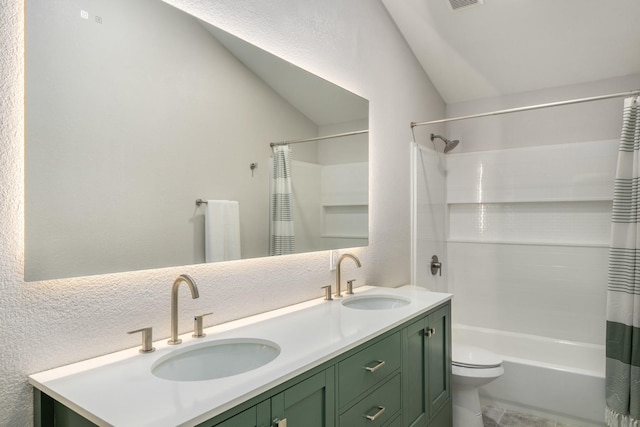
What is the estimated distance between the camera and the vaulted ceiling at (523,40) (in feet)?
8.38

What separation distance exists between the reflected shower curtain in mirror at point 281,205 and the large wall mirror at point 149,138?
0.02 meters

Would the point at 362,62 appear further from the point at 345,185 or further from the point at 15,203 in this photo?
the point at 15,203

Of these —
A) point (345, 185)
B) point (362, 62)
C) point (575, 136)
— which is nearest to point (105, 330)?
point (345, 185)

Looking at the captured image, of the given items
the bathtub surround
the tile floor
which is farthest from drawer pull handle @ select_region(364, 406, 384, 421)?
the bathtub surround

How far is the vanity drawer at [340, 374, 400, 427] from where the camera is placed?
A: 1.35 metres

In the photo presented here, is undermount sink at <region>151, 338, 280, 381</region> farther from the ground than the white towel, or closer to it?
closer to it

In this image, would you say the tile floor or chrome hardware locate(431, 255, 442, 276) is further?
chrome hardware locate(431, 255, 442, 276)

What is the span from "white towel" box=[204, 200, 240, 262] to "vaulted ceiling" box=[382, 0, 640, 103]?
1.98m

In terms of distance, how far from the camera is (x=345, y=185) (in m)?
2.31

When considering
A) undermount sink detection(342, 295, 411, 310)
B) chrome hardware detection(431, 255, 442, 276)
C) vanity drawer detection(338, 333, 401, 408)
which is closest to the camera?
vanity drawer detection(338, 333, 401, 408)

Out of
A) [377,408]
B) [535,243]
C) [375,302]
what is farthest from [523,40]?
[377,408]

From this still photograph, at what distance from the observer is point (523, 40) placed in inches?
111

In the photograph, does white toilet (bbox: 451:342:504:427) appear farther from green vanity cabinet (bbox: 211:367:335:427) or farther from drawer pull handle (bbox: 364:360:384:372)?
green vanity cabinet (bbox: 211:367:335:427)

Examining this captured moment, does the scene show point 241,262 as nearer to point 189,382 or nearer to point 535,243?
point 189,382
